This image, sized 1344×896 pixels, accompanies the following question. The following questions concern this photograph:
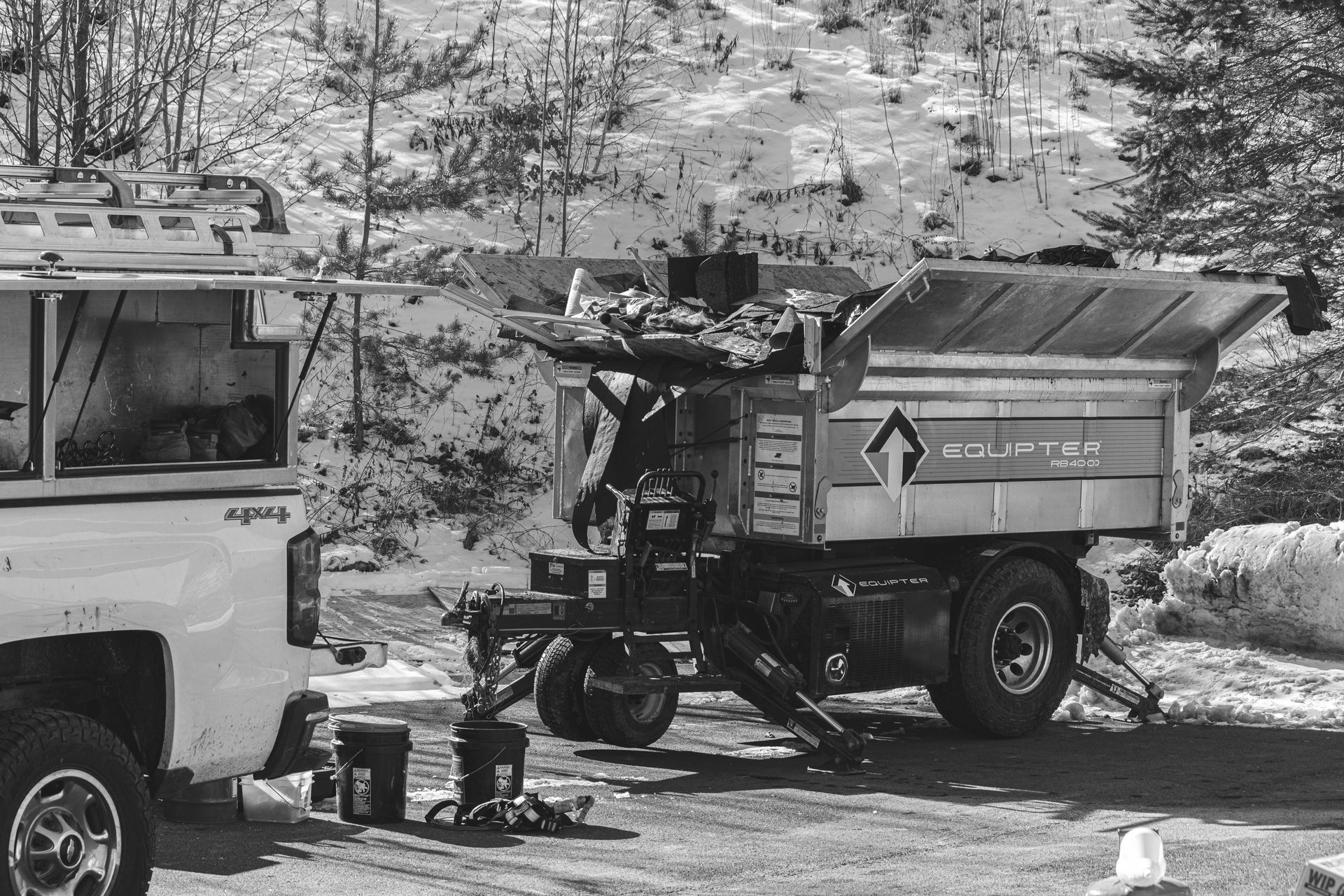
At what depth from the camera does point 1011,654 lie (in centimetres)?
1023

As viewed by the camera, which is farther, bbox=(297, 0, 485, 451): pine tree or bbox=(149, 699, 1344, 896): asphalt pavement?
bbox=(297, 0, 485, 451): pine tree

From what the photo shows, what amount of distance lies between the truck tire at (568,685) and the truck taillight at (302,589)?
3.62 metres

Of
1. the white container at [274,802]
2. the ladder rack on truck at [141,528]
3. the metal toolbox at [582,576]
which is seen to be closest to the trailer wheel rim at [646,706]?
the metal toolbox at [582,576]

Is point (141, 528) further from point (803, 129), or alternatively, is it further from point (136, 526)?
point (803, 129)

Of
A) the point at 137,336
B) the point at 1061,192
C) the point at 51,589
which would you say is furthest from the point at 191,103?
the point at 51,589

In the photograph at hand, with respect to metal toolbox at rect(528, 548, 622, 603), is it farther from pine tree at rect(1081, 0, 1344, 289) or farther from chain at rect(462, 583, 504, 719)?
pine tree at rect(1081, 0, 1344, 289)

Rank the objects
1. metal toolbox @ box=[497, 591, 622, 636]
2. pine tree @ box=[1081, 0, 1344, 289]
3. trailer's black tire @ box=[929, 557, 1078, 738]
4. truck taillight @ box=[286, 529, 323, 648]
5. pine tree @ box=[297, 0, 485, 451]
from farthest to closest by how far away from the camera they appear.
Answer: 1. pine tree @ box=[297, 0, 485, 451]
2. pine tree @ box=[1081, 0, 1344, 289]
3. trailer's black tire @ box=[929, 557, 1078, 738]
4. metal toolbox @ box=[497, 591, 622, 636]
5. truck taillight @ box=[286, 529, 323, 648]

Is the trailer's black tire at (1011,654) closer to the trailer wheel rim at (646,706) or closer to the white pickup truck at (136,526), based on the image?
the trailer wheel rim at (646,706)

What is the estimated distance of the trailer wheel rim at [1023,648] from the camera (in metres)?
10.2

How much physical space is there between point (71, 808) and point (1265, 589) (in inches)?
361

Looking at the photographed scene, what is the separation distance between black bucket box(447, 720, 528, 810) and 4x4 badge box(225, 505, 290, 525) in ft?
6.77

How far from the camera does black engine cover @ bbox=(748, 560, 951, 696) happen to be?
9.23m

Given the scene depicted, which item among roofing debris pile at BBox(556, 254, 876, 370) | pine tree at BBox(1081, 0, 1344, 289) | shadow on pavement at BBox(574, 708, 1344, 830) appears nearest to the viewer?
shadow on pavement at BBox(574, 708, 1344, 830)

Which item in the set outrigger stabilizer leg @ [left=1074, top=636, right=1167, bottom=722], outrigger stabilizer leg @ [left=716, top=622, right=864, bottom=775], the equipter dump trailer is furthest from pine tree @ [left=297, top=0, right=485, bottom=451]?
outrigger stabilizer leg @ [left=1074, top=636, right=1167, bottom=722]
